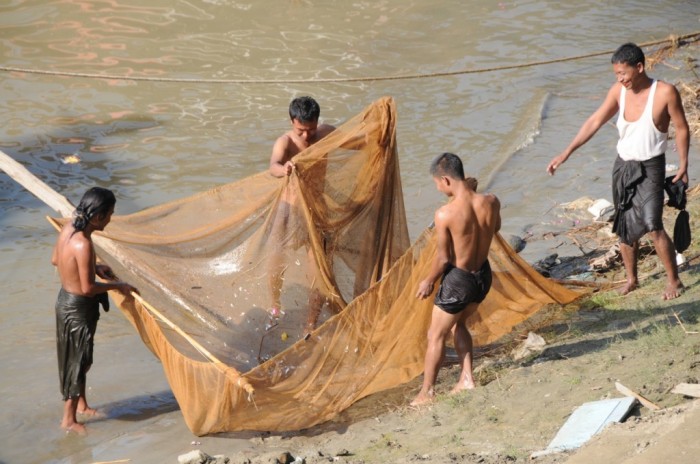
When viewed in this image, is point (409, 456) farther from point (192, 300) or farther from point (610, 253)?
point (610, 253)

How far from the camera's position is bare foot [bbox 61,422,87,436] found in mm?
5703

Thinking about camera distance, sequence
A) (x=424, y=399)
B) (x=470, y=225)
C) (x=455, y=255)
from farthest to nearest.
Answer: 1. (x=424, y=399)
2. (x=455, y=255)
3. (x=470, y=225)

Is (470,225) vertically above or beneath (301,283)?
above

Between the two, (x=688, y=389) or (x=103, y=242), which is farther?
(x=103, y=242)

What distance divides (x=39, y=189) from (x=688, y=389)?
464cm

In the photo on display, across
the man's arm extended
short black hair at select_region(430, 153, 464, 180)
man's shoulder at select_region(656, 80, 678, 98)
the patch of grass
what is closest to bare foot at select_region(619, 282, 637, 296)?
the patch of grass

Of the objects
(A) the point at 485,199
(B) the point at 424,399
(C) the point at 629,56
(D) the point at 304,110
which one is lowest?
(B) the point at 424,399

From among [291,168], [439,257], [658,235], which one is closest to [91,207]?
[291,168]

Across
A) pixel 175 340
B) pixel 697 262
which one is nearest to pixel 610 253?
pixel 697 262

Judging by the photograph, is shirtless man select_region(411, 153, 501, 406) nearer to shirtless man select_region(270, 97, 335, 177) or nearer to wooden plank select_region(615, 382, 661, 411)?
wooden plank select_region(615, 382, 661, 411)

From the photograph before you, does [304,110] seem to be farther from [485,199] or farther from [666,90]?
[666,90]

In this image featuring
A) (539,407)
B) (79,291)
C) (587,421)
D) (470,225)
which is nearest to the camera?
(587,421)

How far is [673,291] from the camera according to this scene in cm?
588

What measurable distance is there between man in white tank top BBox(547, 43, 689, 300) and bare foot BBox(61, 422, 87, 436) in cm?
341
